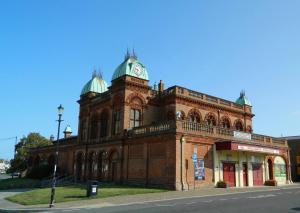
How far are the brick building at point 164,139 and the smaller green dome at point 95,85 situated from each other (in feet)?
0.31

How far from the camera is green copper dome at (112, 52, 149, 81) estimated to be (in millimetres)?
36281

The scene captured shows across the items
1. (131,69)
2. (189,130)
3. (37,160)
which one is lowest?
(37,160)

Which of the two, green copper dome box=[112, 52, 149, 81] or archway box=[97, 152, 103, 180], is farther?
archway box=[97, 152, 103, 180]

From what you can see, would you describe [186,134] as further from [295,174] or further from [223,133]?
[295,174]

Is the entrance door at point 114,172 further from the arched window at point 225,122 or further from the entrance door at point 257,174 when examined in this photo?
the entrance door at point 257,174

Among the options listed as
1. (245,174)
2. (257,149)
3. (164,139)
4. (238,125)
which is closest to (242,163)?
(245,174)

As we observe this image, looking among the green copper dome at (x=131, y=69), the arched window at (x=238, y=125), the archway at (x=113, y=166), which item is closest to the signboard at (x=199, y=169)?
the archway at (x=113, y=166)

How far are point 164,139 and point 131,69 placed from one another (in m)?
10.6

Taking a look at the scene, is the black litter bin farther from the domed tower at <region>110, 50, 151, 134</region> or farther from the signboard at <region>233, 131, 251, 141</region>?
the signboard at <region>233, 131, 251, 141</region>

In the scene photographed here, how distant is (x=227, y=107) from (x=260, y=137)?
622 centimetres

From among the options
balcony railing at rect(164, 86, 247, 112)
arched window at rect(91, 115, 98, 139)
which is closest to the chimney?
balcony railing at rect(164, 86, 247, 112)

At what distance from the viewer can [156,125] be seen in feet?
100

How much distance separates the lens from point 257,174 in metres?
36.0

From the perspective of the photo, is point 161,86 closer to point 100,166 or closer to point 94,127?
point 94,127
